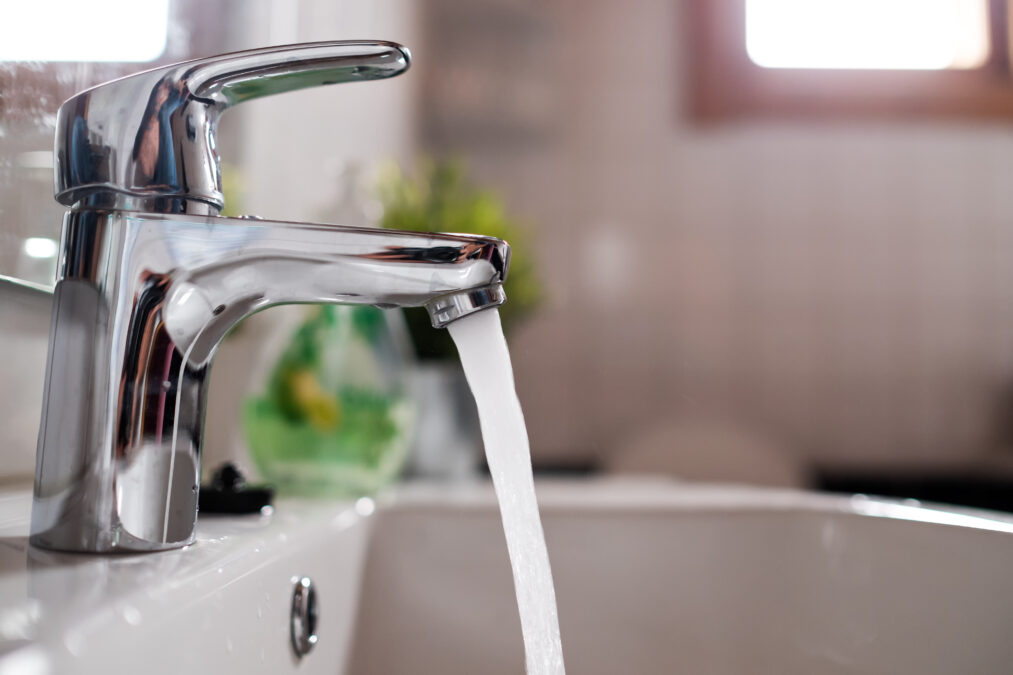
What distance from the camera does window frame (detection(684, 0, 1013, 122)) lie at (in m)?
1.87

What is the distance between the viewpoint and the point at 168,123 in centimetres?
30

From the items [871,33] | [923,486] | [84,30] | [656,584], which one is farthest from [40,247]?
[871,33]

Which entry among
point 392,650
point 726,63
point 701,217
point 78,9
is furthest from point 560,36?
point 392,650

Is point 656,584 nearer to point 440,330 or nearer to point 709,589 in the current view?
point 709,589

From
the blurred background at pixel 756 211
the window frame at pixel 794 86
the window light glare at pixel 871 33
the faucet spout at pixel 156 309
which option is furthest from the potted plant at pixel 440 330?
the window light glare at pixel 871 33

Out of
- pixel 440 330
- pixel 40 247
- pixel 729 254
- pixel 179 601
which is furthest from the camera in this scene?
pixel 729 254

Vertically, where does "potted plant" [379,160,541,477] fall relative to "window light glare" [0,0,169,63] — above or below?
below

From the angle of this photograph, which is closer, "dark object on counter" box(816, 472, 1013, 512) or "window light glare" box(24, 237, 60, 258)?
"window light glare" box(24, 237, 60, 258)

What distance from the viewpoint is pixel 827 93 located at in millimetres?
1891

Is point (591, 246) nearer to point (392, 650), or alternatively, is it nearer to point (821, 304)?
point (821, 304)

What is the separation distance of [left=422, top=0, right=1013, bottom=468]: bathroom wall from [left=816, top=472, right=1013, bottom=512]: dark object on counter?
0.04 meters

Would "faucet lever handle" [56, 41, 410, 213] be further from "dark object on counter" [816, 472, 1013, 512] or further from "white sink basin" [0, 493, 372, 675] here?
"dark object on counter" [816, 472, 1013, 512]

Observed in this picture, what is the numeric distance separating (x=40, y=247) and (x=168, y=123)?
157mm

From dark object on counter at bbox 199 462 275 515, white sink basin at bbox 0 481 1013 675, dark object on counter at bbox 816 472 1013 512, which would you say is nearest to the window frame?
dark object on counter at bbox 816 472 1013 512
